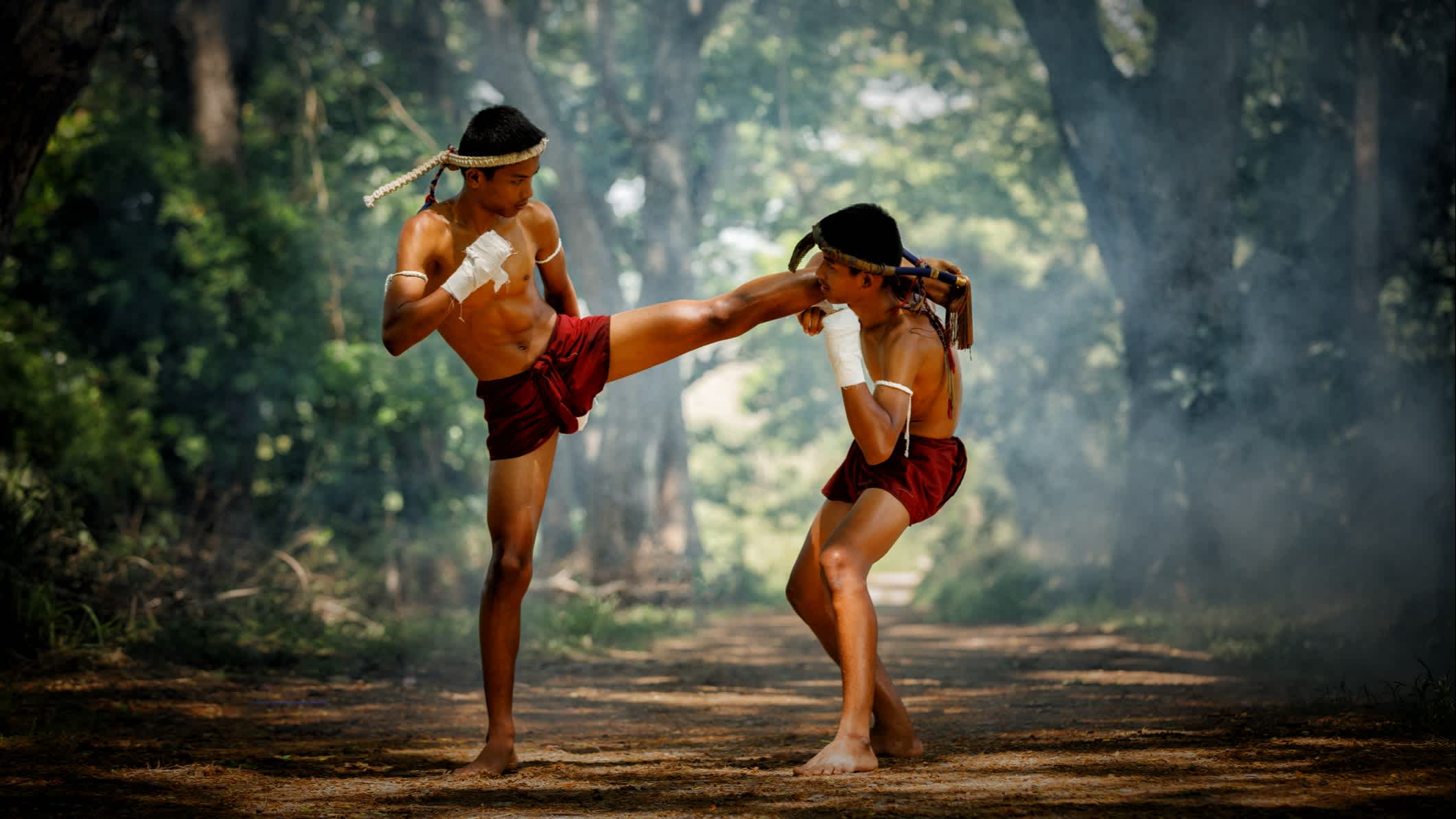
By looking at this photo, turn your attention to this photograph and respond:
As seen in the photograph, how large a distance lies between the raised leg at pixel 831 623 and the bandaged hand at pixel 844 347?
1.43 feet

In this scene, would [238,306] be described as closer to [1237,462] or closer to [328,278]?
[328,278]

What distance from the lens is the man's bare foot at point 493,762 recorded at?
3799 mm

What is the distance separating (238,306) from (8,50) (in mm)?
6586

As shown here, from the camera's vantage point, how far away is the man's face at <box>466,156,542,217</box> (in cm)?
407

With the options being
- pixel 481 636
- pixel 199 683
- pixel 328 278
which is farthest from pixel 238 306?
pixel 481 636

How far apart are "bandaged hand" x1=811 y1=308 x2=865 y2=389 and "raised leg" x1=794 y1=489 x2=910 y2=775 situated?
41 cm

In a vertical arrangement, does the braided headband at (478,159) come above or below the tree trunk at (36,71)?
below

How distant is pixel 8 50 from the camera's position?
17.6ft

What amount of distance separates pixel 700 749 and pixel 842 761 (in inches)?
40.4

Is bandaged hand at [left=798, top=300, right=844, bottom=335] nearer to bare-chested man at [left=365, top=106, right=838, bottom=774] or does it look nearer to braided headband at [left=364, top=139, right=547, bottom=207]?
bare-chested man at [left=365, top=106, right=838, bottom=774]

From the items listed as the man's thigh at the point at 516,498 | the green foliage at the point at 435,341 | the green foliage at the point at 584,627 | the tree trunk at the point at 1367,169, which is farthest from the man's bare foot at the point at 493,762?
the tree trunk at the point at 1367,169

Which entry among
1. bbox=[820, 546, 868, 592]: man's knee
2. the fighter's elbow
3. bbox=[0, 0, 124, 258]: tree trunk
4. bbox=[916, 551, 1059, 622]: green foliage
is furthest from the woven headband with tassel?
bbox=[916, 551, 1059, 622]: green foliage

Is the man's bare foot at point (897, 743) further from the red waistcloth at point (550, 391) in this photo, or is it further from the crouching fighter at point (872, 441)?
the red waistcloth at point (550, 391)

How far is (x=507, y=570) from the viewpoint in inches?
157
